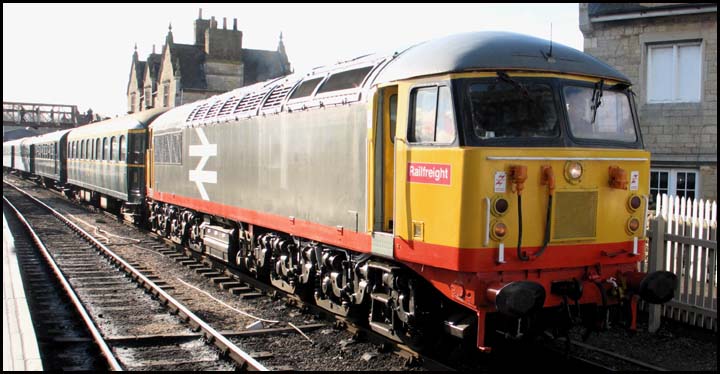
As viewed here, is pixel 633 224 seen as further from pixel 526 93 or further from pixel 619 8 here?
pixel 619 8

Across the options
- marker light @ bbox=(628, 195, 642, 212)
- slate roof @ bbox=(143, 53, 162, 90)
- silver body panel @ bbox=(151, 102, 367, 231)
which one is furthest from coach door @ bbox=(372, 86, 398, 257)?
slate roof @ bbox=(143, 53, 162, 90)

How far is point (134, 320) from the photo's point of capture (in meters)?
9.82

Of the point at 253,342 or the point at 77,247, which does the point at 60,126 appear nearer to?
the point at 77,247

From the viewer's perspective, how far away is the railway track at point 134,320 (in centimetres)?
788

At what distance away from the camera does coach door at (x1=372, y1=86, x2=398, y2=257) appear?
24.4 feet

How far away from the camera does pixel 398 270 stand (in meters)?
7.36

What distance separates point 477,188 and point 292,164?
12.8 ft

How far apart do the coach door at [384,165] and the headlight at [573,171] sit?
180 cm

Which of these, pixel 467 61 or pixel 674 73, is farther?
pixel 674 73

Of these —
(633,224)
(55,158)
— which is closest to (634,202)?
(633,224)

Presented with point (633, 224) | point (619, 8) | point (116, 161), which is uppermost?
point (619, 8)

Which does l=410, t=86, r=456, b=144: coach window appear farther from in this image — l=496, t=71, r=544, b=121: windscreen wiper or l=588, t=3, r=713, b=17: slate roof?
l=588, t=3, r=713, b=17: slate roof

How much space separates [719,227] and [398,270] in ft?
14.1

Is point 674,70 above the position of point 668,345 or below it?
above
